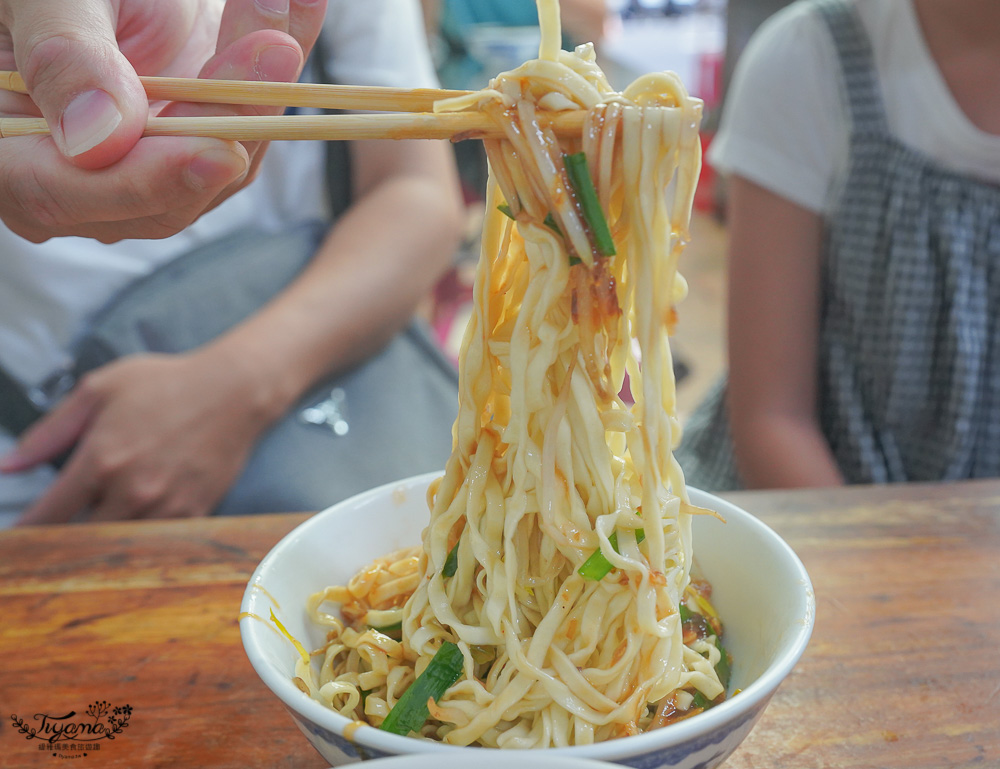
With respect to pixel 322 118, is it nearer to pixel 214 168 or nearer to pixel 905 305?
pixel 214 168

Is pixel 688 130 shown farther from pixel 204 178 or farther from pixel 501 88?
pixel 204 178

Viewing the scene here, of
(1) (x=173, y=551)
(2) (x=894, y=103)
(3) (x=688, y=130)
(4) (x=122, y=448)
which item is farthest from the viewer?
(2) (x=894, y=103)

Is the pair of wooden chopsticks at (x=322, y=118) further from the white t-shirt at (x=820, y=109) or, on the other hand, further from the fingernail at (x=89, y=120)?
the white t-shirt at (x=820, y=109)

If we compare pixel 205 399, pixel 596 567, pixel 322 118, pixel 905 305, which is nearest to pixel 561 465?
pixel 596 567

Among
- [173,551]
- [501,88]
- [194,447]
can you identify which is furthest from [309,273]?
[501,88]

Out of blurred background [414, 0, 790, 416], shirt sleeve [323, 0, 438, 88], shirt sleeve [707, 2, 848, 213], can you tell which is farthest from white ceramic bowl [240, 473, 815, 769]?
blurred background [414, 0, 790, 416]

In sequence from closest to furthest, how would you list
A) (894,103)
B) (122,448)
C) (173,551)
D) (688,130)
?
(688,130)
(173,551)
(122,448)
(894,103)

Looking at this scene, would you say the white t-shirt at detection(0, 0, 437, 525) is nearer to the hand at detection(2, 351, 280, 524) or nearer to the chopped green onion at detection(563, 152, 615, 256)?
the hand at detection(2, 351, 280, 524)

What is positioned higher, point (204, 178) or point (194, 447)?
point (204, 178)
